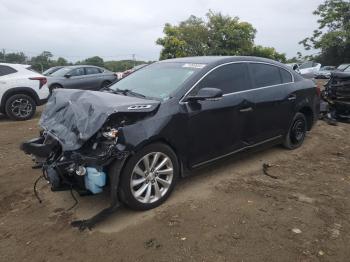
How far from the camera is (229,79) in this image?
4.95m

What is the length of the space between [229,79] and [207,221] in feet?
6.66

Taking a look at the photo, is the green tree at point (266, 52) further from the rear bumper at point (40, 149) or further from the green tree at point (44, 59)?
the rear bumper at point (40, 149)

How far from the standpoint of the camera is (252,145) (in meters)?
5.28

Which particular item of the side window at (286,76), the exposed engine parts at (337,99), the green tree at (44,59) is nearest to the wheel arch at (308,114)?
the side window at (286,76)

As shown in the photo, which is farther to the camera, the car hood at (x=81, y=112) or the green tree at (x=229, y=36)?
the green tree at (x=229, y=36)

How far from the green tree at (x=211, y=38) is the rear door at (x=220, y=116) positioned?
83.1 ft

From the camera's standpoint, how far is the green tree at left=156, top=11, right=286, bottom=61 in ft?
99.0

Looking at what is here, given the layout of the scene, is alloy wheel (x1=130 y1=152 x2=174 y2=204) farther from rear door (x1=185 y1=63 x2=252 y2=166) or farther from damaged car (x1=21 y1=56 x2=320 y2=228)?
rear door (x1=185 y1=63 x2=252 y2=166)

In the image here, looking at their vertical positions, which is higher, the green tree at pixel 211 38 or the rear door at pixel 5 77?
the green tree at pixel 211 38

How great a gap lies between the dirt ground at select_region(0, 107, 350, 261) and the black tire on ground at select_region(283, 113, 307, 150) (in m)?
0.84

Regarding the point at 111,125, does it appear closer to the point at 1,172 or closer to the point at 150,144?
the point at 150,144

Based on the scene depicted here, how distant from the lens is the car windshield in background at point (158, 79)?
4.52m

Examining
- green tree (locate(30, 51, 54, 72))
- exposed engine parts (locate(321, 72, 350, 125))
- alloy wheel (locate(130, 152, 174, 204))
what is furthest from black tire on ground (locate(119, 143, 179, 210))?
green tree (locate(30, 51, 54, 72))

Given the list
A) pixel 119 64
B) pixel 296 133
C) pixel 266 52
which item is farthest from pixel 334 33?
pixel 296 133
